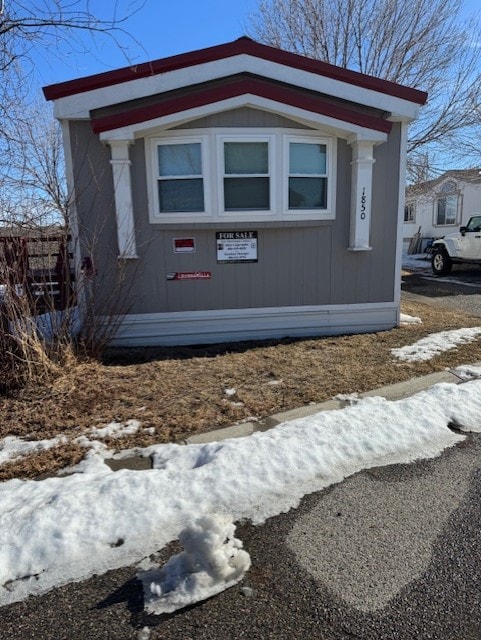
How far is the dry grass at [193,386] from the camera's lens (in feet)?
12.4

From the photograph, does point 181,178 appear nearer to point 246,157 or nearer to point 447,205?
point 246,157

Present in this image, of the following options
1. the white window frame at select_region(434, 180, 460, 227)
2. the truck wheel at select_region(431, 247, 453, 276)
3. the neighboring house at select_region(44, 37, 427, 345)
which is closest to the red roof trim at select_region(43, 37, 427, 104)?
the neighboring house at select_region(44, 37, 427, 345)

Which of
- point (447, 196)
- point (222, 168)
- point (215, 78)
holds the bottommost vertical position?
point (222, 168)

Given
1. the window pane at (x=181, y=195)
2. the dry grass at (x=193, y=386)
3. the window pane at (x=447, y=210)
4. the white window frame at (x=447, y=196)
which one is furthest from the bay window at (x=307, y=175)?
the window pane at (x=447, y=210)

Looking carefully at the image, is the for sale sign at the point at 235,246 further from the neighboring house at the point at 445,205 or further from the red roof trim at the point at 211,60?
the neighboring house at the point at 445,205

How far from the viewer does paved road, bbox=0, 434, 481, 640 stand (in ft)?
6.17

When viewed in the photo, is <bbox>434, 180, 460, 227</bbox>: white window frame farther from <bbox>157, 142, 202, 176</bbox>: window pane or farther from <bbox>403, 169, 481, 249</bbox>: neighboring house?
<bbox>157, 142, 202, 176</bbox>: window pane

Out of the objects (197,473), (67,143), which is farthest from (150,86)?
(197,473)

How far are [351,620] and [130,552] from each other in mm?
1140

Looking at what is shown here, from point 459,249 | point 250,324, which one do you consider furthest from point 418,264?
point 250,324

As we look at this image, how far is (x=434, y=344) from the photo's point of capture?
6199 mm

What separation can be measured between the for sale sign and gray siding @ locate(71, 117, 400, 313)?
0.09m

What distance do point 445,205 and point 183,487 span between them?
26.1 metres

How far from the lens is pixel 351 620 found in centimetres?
192
